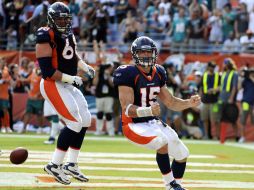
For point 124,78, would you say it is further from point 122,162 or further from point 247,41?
point 247,41

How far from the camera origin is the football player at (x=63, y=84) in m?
8.37

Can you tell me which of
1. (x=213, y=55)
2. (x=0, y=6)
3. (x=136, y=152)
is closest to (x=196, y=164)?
(x=136, y=152)

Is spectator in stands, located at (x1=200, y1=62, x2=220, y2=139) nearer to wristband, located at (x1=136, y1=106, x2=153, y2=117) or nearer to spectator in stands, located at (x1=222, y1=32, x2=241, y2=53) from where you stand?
spectator in stands, located at (x1=222, y1=32, x2=241, y2=53)

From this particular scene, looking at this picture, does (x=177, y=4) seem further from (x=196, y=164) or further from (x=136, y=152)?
(x=196, y=164)

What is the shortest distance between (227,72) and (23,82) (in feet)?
16.4

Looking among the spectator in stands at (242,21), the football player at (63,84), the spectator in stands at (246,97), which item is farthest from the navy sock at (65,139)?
the spectator in stands at (242,21)

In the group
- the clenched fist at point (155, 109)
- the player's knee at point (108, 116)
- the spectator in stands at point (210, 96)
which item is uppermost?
the clenched fist at point (155, 109)

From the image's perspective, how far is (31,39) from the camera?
67.8 feet

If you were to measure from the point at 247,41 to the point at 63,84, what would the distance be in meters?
10.6

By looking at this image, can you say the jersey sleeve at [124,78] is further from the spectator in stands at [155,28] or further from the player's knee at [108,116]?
the spectator in stands at [155,28]

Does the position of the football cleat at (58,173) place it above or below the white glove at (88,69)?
below

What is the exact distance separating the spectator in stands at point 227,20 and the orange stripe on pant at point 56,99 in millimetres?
11015

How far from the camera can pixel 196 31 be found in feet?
63.9

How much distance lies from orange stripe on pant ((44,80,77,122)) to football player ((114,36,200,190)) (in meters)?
0.97
